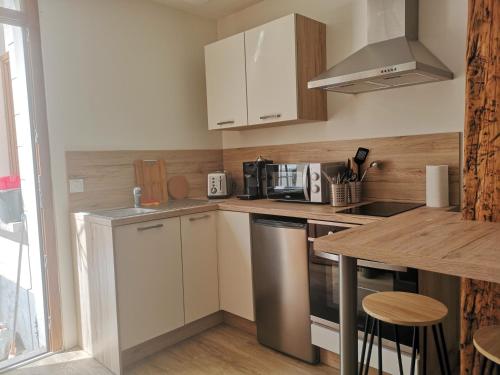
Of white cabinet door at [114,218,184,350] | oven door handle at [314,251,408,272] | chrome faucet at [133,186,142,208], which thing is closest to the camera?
oven door handle at [314,251,408,272]

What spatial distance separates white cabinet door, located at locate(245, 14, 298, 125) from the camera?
258 cm

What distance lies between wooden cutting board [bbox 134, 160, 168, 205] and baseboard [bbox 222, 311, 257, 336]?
39.6 inches

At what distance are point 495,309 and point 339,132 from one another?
5.03ft

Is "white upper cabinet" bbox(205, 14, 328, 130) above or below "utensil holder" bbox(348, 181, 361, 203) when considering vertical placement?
above

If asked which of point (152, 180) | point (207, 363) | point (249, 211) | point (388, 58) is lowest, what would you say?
point (207, 363)

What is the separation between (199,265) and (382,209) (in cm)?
126

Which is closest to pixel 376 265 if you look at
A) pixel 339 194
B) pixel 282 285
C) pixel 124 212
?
pixel 339 194

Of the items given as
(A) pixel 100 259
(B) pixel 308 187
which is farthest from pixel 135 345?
(B) pixel 308 187

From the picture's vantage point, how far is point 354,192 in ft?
8.16

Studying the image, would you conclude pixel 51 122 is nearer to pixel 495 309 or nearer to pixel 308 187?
pixel 308 187

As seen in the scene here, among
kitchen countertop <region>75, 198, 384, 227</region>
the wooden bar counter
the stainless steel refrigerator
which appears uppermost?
the wooden bar counter

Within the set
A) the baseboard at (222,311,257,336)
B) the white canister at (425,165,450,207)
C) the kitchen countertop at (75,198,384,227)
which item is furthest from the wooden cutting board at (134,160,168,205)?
the white canister at (425,165,450,207)

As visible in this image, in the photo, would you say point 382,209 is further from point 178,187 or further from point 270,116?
point 178,187

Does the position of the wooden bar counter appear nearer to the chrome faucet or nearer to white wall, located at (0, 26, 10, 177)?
the chrome faucet
